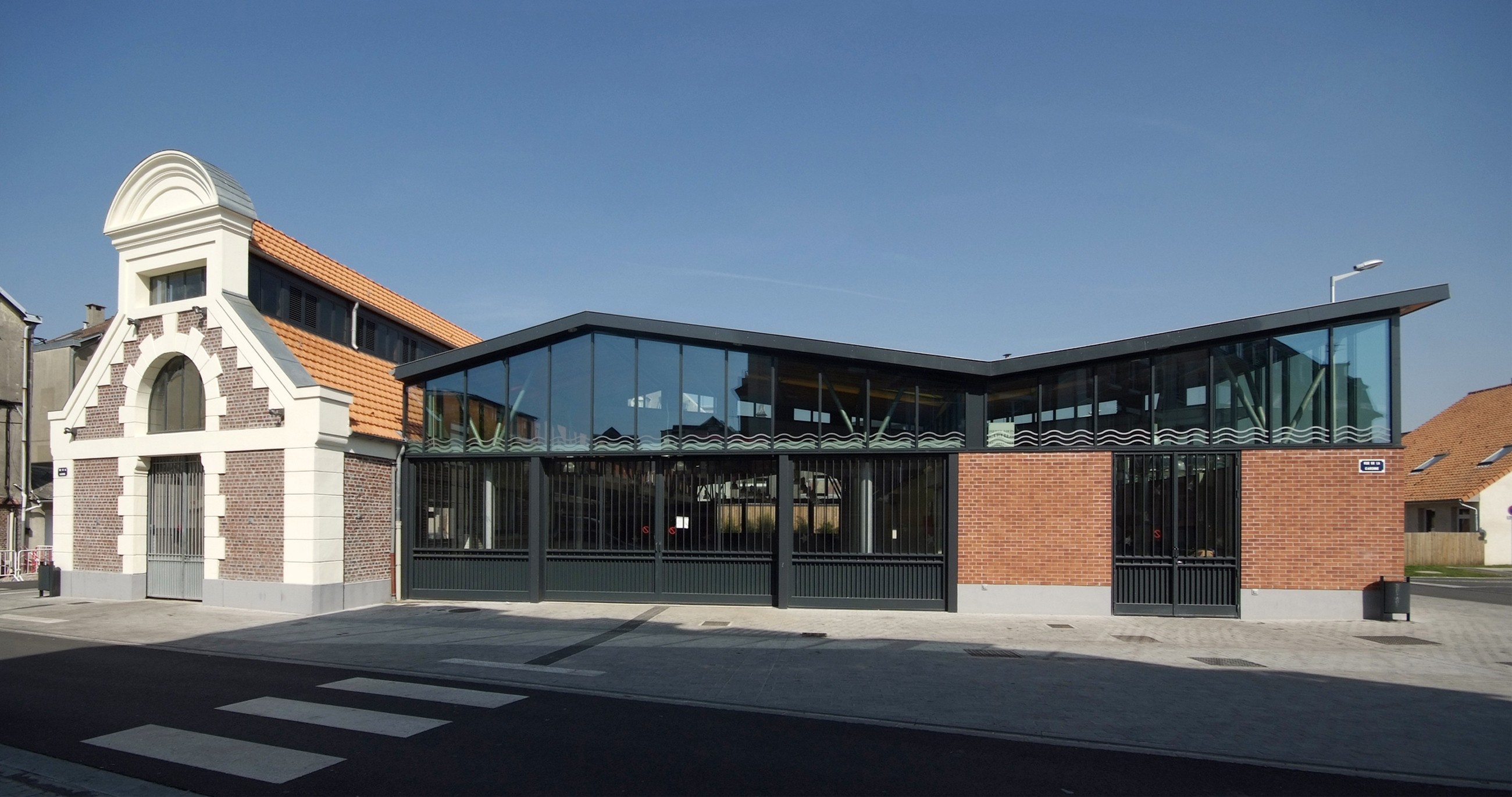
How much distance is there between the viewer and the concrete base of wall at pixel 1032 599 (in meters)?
15.0

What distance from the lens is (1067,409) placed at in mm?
15305

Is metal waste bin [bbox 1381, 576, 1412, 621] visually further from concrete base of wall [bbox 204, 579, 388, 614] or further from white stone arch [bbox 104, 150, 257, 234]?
white stone arch [bbox 104, 150, 257, 234]

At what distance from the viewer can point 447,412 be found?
17500mm

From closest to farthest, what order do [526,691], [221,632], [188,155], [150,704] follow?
[150,704]
[526,691]
[221,632]
[188,155]

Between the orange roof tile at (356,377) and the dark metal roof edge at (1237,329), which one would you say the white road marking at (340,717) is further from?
the dark metal roof edge at (1237,329)

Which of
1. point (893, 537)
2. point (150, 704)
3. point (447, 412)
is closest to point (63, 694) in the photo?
point (150, 704)

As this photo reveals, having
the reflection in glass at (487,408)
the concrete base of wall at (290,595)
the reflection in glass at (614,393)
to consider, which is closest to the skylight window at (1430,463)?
the reflection in glass at (614,393)

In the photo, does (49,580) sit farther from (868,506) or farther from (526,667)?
(868,506)

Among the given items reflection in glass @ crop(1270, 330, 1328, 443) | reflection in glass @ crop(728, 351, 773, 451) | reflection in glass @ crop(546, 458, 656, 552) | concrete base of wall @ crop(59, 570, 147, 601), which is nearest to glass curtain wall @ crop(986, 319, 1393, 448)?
reflection in glass @ crop(1270, 330, 1328, 443)

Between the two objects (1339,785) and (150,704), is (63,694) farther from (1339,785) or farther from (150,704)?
(1339,785)

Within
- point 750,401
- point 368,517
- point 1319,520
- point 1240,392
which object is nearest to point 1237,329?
point 1240,392

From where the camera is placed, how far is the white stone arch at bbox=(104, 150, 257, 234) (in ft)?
54.4

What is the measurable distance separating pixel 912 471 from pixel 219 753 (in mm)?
11518

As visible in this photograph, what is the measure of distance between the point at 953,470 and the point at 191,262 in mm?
15644
